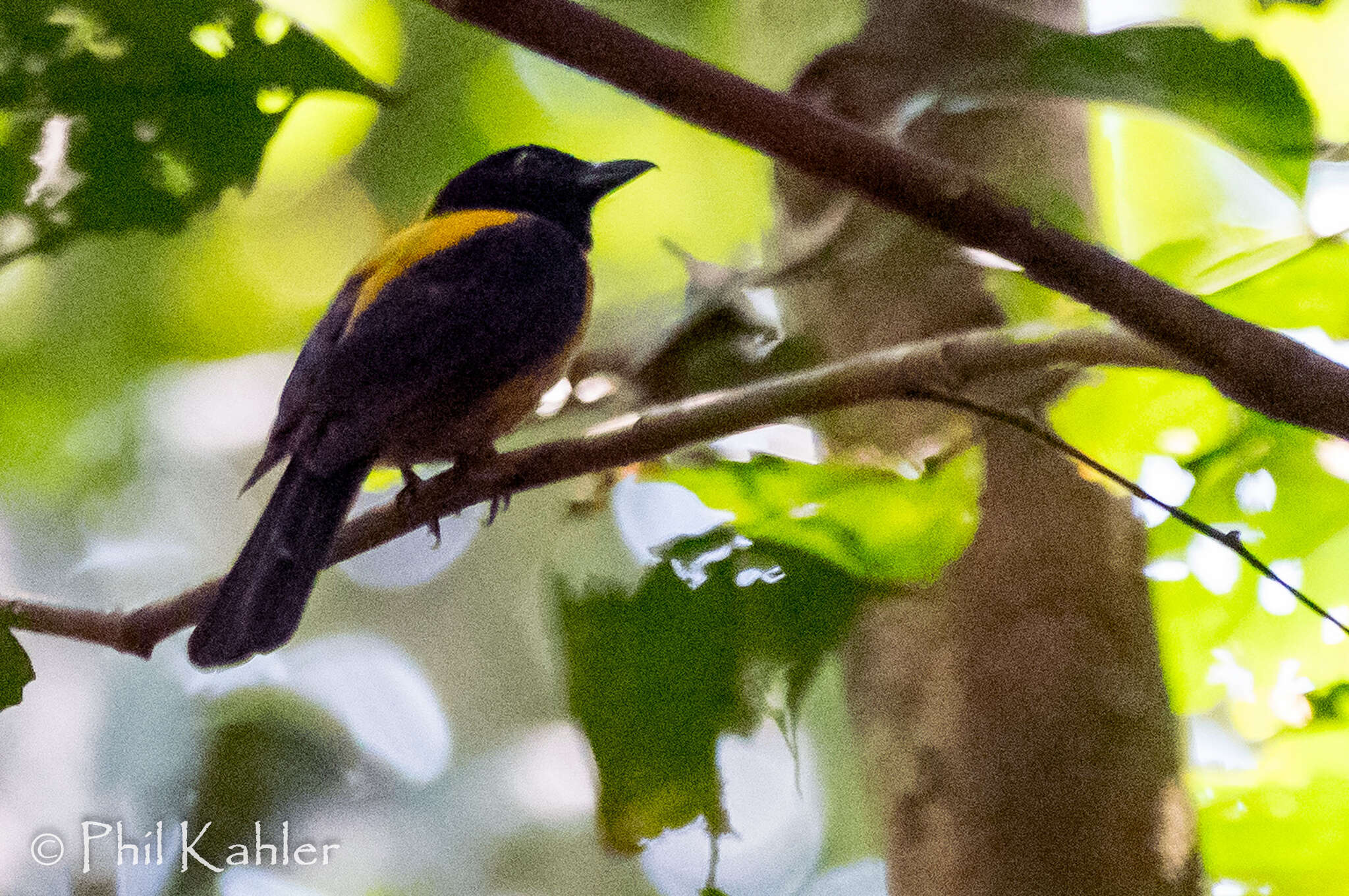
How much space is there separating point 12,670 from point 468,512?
0.29 m

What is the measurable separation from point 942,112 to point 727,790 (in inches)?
16.8

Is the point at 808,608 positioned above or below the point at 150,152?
below

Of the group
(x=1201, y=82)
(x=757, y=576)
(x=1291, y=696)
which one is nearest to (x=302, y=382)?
(x=757, y=576)

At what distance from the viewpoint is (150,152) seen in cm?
69

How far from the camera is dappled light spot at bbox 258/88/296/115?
2.27 feet

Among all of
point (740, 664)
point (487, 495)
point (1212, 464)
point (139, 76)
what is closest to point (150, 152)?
point (139, 76)

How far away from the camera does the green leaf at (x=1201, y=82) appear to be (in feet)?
1.94

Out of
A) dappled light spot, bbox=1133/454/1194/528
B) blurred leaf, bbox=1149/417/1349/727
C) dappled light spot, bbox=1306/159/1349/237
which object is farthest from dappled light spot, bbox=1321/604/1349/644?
dappled light spot, bbox=1306/159/1349/237

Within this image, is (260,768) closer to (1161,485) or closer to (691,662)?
(691,662)

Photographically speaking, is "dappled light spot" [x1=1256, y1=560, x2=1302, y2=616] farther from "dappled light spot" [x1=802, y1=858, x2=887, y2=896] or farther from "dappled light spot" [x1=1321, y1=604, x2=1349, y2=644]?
"dappled light spot" [x1=802, y1=858, x2=887, y2=896]

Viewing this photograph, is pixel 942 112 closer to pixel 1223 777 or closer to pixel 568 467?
pixel 568 467

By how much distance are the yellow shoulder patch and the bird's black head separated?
1 centimetres

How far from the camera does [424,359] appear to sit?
2.00 ft

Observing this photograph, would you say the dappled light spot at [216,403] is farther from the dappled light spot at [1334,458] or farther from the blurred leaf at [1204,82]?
the dappled light spot at [1334,458]
